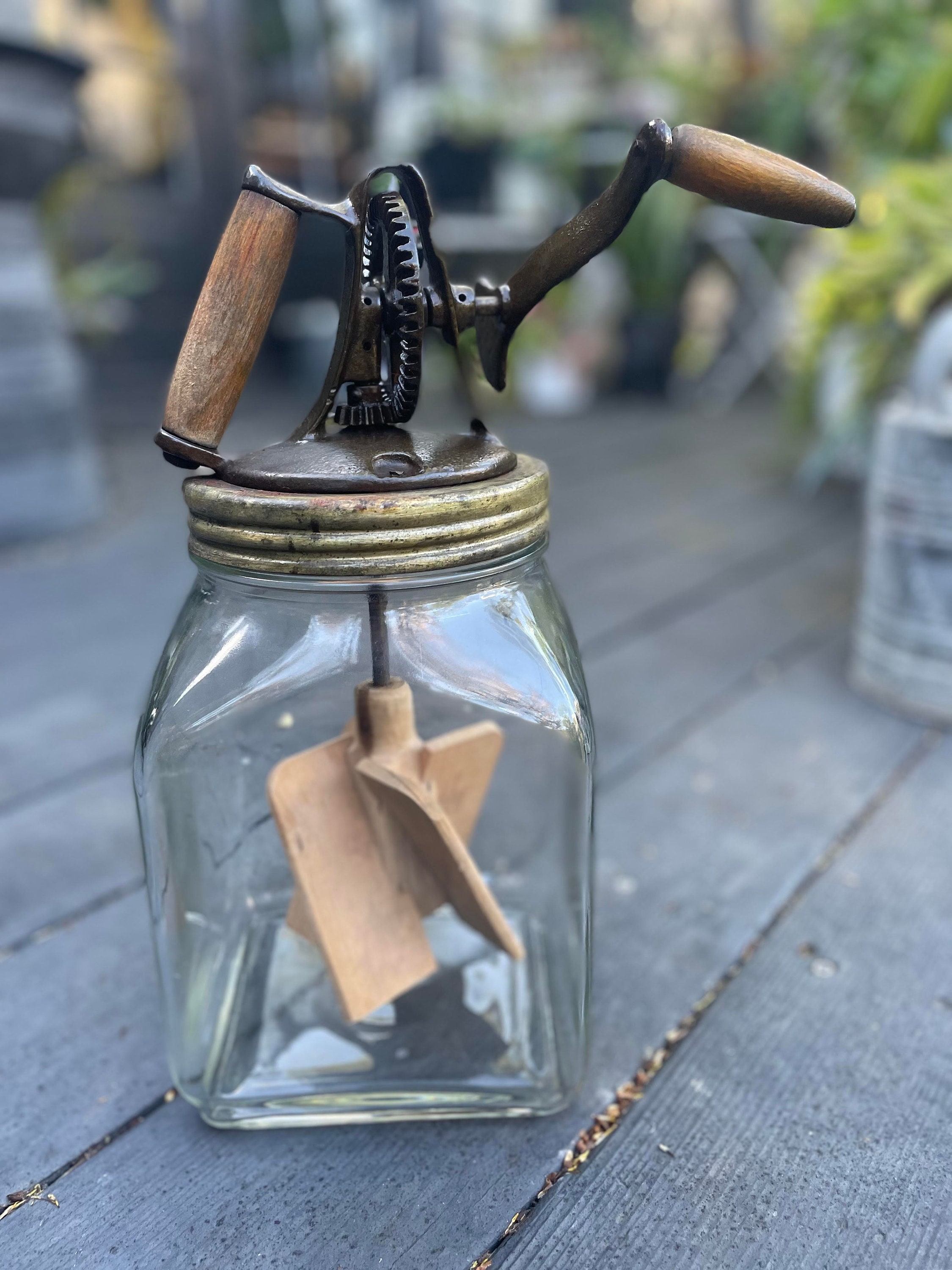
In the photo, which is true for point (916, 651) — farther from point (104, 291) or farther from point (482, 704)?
point (104, 291)

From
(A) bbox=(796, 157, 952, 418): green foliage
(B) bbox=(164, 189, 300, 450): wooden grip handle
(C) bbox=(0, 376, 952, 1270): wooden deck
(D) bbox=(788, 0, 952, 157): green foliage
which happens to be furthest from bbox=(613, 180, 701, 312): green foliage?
(B) bbox=(164, 189, 300, 450): wooden grip handle

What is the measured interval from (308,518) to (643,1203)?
0.39m

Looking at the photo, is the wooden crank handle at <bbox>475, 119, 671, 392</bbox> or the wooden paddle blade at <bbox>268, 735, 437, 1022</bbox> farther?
the wooden paddle blade at <bbox>268, 735, 437, 1022</bbox>

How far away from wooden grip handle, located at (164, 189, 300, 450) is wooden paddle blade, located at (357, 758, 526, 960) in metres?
0.22

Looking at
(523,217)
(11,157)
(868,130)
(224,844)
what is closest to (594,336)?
(523,217)

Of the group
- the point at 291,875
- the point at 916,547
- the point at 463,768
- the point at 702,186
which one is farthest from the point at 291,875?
the point at 916,547

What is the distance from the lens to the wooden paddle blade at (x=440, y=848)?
1.85 feet

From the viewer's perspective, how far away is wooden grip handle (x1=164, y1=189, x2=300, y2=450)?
484 mm

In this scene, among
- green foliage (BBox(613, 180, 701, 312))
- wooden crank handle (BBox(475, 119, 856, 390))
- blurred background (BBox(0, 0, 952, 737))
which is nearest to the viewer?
wooden crank handle (BBox(475, 119, 856, 390))

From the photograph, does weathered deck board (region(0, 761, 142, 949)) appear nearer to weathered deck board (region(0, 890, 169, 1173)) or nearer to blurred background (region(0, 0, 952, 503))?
weathered deck board (region(0, 890, 169, 1173))

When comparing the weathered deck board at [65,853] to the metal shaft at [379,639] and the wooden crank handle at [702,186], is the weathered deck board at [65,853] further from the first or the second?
the wooden crank handle at [702,186]

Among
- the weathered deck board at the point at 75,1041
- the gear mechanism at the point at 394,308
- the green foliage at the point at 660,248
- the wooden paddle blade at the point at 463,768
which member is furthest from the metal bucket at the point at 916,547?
the green foliage at the point at 660,248

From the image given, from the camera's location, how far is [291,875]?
699 millimetres

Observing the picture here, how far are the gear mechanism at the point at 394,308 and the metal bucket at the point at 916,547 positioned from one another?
2.39 ft
